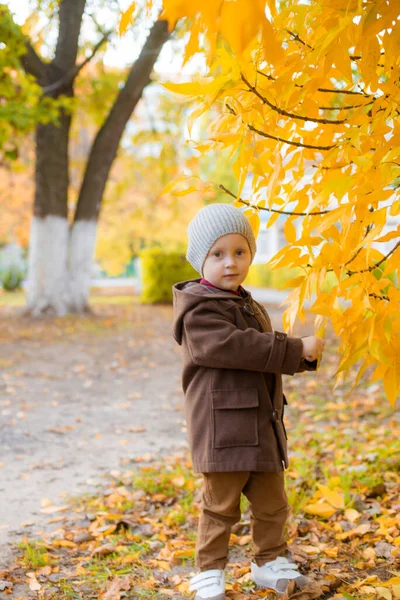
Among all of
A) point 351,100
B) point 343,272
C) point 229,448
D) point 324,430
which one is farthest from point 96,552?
point 324,430

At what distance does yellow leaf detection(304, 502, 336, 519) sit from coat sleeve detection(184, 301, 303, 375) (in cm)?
123

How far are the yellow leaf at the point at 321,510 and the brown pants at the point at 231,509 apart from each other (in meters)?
0.79

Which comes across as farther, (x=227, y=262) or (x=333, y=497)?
(x=333, y=497)

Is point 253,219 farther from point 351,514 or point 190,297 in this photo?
point 351,514

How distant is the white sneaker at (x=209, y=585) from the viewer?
2.28 metres

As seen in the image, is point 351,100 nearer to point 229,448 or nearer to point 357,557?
point 229,448

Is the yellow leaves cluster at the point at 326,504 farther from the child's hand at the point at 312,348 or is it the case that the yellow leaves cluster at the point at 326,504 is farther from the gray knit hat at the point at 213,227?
the gray knit hat at the point at 213,227

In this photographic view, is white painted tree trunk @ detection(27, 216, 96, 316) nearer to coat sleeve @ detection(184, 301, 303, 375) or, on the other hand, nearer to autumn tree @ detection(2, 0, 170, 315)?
autumn tree @ detection(2, 0, 170, 315)

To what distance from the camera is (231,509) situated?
231 centimetres

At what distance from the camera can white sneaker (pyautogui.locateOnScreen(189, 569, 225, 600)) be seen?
89.7 inches

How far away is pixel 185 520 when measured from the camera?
324 centimetres

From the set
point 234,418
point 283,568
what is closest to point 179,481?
point 283,568

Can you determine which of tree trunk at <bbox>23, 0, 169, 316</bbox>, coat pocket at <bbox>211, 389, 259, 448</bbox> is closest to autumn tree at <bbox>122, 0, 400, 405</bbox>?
coat pocket at <bbox>211, 389, 259, 448</bbox>

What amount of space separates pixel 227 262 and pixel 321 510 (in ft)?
5.04
